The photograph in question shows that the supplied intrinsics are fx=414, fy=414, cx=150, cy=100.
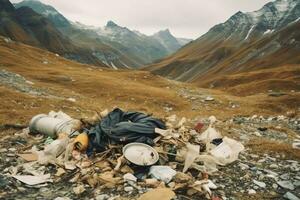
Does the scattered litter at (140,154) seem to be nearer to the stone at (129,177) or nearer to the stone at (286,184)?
the stone at (129,177)

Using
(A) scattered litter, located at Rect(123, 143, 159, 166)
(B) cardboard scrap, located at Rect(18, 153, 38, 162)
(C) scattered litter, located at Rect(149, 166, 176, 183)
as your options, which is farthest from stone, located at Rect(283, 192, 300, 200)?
(B) cardboard scrap, located at Rect(18, 153, 38, 162)

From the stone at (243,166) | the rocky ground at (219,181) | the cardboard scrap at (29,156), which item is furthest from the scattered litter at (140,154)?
the cardboard scrap at (29,156)

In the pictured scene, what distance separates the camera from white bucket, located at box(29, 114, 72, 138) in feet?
51.4

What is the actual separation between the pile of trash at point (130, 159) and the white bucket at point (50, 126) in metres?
0.43

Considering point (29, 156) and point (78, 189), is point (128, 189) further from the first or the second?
point (29, 156)

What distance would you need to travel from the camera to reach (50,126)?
16.3 metres

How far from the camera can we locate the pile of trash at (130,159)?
1103 centimetres

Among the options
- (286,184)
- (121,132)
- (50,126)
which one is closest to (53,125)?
(50,126)

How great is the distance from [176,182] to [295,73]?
81.1 metres

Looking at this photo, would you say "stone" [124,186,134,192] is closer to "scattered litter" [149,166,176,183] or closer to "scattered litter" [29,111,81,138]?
"scattered litter" [149,166,176,183]

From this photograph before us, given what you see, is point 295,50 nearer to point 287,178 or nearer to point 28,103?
point 28,103

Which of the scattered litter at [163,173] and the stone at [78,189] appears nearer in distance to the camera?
the stone at [78,189]

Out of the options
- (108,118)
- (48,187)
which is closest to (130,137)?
(108,118)

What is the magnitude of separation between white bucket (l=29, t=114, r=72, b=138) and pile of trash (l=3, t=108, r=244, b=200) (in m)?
0.43
